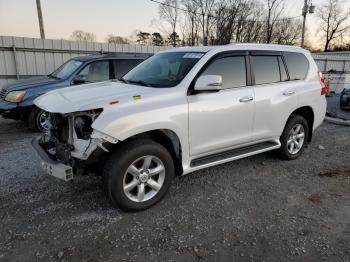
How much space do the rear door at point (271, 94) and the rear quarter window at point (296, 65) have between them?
Answer: 12 cm

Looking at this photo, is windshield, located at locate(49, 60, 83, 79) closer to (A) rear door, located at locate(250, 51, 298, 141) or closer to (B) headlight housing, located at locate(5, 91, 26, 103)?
(B) headlight housing, located at locate(5, 91, 26, 103)

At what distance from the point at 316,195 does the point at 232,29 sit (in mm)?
29018

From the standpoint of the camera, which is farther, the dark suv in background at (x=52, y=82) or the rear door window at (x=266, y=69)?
the dark suv in background at (x=52, y=82)

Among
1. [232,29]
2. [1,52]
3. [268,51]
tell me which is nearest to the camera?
[268,51]

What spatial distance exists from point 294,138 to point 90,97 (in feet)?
11.7

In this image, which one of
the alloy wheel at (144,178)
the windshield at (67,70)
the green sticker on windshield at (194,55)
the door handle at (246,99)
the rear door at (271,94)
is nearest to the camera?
the alloy wheel at (144,178)

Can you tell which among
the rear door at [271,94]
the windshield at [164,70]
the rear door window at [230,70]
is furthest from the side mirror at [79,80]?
the rear door at [271,94]

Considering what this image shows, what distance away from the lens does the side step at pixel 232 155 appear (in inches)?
151

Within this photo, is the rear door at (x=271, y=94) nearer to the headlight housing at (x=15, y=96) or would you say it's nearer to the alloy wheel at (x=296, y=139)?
the alloy wheel at (x=296, y=139)

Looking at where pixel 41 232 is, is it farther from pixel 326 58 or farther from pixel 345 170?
pixel 326 58

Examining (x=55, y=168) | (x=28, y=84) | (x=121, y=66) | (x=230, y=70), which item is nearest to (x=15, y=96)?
(x=28, y=84)

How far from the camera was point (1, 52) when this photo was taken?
35.3ft

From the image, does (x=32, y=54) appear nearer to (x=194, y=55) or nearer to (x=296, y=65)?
(x=194, y=55)

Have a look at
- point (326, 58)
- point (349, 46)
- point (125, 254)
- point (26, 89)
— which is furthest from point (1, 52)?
point (349, 46)
